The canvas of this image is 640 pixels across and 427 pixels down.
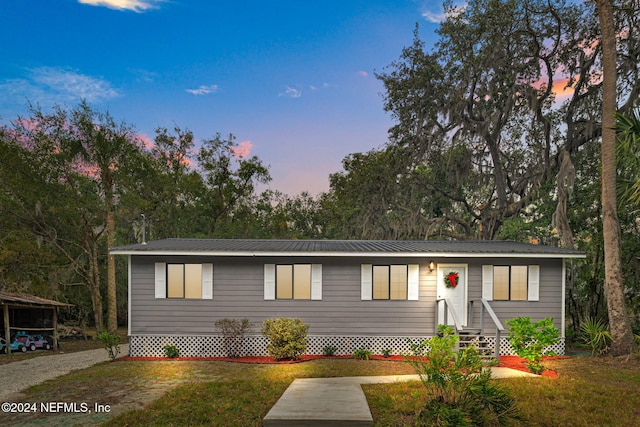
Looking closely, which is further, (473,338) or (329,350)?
(329,350)

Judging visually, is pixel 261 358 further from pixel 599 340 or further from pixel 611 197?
pixel 611 197

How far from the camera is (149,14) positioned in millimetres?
14773

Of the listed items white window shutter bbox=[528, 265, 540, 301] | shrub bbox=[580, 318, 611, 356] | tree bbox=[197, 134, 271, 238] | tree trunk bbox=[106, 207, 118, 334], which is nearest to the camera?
shrub bbox=[580, 318, 611, 356]

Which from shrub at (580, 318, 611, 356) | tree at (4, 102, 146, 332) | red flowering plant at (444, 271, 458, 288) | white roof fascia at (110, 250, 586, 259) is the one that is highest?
tree at (4, 102, 146, 332)

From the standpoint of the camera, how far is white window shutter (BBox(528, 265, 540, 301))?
10.6m

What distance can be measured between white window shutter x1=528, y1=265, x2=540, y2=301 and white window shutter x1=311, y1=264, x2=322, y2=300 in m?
5.98

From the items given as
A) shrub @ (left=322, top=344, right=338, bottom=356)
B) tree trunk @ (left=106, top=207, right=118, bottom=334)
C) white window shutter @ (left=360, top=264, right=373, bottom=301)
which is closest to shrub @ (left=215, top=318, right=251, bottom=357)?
shrub @ (left=322, top=344, right=338, bottom=356)

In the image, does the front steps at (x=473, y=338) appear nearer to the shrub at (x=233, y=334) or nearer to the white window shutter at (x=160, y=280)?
the shrub at (x=233, y=334)

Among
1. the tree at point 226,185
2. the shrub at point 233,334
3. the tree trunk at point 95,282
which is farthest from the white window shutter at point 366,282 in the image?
the tree trunk at point 95,282

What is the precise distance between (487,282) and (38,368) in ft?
40.5

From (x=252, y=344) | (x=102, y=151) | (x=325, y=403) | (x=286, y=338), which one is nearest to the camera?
(x=325, y=403)

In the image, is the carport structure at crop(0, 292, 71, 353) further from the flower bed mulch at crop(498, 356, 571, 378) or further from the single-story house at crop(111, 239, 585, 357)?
the flower bed mulch at crop(498, 356, 571, 378)

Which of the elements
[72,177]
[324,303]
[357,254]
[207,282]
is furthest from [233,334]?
[72,177]

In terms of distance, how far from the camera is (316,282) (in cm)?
1062
